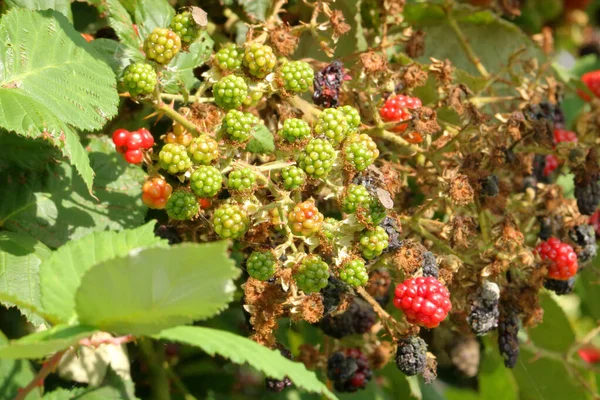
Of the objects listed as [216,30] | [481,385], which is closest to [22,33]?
[216,30]

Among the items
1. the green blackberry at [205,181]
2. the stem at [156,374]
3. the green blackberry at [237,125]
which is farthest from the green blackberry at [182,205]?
the stem at [156,374]

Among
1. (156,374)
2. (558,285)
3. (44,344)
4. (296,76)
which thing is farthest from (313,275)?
(156,374)

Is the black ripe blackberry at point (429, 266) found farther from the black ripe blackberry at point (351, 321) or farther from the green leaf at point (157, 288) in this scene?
the green leaf at point (157, 288)

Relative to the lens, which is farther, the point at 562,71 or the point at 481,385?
the point at 481,385

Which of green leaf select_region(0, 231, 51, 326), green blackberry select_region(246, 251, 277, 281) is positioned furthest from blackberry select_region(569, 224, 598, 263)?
green leaf select_region(0, 231, 51, 326)

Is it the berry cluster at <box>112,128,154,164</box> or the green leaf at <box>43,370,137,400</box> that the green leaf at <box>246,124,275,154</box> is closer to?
the berry cluster at <box>112,128,154,164</box>

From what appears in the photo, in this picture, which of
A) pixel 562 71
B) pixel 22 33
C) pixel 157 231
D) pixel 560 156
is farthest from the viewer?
pixel 562 71

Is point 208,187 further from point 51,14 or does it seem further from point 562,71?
point 562,71
